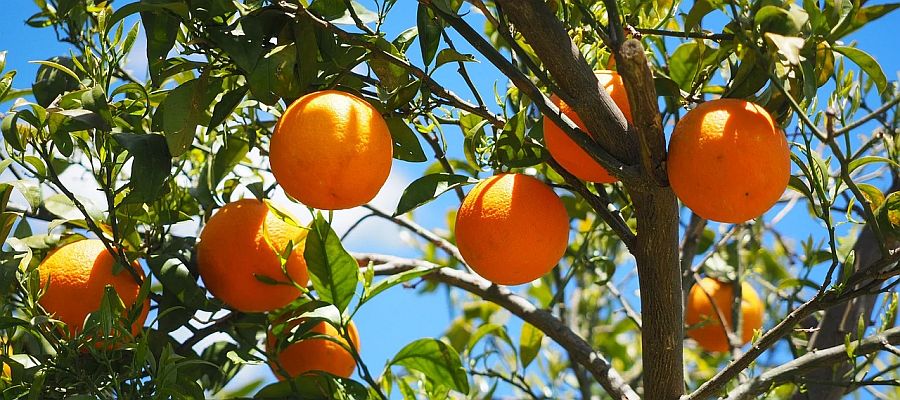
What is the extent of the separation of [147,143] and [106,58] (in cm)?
12

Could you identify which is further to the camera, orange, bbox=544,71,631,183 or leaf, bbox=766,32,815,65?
orange, bbox=544,71,631,183

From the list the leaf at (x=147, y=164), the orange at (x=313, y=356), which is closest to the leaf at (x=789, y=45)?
the leaf at (x=147, y=164)

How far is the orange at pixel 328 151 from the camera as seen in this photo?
91 centimetres

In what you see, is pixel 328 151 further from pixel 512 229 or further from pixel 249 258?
pixel 249 258

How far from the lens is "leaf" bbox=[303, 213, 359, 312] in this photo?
44.0 inches

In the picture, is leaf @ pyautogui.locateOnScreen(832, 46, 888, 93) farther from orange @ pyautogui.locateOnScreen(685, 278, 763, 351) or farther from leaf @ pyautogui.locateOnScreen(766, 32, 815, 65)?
orange @ pyautogui.locateOnScreen(685, 278, 763, 351)

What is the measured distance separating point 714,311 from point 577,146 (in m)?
0.87

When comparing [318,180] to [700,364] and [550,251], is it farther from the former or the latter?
[700,364]

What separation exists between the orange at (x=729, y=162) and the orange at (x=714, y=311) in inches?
30.2

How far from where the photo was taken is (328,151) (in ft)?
3.00

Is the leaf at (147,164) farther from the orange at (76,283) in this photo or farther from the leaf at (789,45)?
the leaf at (789,45)

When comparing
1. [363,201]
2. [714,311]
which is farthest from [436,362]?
[714,311]

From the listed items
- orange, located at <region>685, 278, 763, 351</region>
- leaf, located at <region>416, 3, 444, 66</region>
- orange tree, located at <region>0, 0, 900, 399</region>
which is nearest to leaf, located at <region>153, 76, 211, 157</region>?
orange tree, located at <region>0, 0, 900, 399</region>

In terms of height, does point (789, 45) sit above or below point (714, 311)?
below
